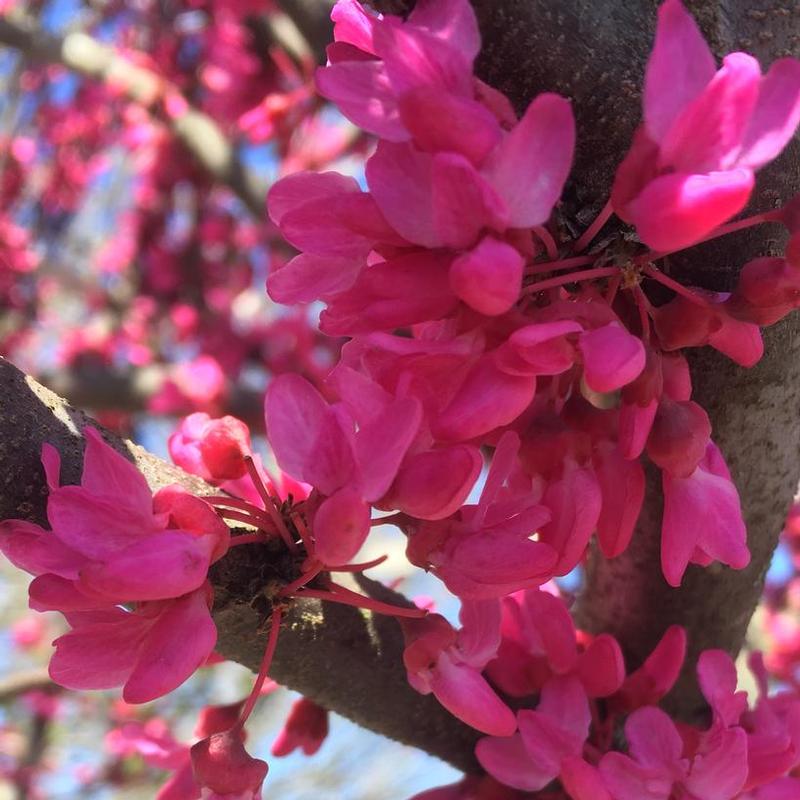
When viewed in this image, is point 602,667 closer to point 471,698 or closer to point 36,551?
point 471,698

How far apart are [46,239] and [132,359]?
1294mm

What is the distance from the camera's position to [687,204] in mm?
505

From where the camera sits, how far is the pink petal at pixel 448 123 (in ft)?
1.69

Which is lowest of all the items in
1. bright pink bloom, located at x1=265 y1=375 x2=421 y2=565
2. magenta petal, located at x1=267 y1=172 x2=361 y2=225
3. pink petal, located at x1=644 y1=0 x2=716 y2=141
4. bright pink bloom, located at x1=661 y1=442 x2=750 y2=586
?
bright pink bloom, located at x1=661 y1=442 x2=750 y2=586

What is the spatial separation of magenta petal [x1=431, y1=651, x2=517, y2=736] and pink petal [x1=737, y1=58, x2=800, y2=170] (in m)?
0.40

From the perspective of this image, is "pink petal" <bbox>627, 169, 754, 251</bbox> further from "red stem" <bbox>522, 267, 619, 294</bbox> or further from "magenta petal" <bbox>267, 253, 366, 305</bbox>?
"magenta petal" <bbox>267, 253, 366, 305</bbox>

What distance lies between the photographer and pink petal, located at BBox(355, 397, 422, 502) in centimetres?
55

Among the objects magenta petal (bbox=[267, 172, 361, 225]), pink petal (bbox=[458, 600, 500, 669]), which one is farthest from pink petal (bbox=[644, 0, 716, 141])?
pink petal (bbox=[458, 600, 500, 669])

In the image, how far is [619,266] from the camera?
0.60 meters

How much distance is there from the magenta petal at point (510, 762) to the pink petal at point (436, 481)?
30cm

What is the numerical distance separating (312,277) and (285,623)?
30 centimetres

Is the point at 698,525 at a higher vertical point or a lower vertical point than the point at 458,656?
higher

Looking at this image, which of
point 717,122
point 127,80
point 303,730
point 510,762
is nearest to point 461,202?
point 717,122

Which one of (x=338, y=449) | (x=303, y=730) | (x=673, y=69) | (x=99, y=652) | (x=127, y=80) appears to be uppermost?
(x=673, y=69)
